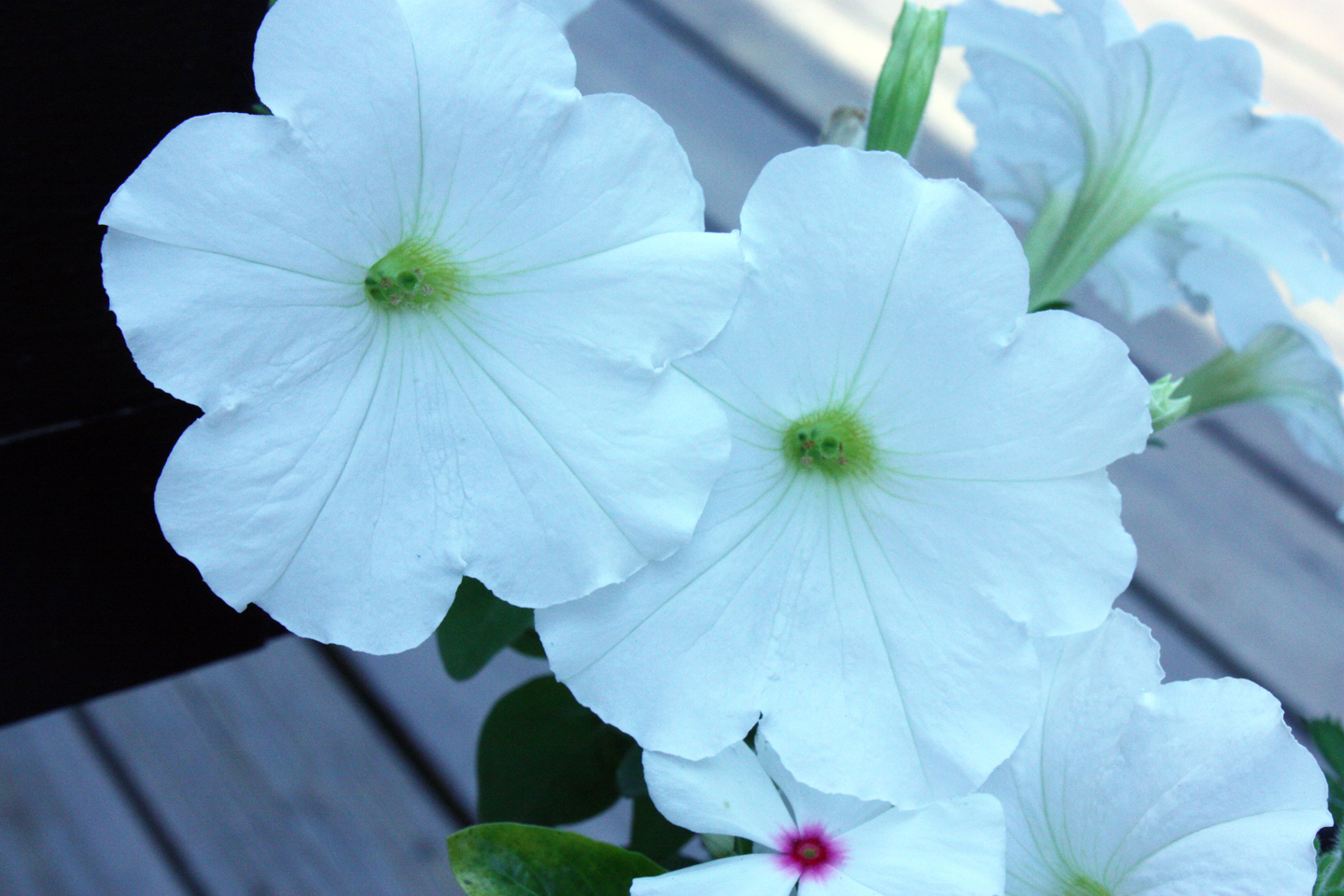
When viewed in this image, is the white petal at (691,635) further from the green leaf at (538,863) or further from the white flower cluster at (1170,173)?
the white flower cluster at (1170,173)

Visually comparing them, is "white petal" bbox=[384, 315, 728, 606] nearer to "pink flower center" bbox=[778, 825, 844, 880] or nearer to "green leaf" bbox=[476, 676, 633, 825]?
"pink flower center" bbox=[778, 825, 844, 880]

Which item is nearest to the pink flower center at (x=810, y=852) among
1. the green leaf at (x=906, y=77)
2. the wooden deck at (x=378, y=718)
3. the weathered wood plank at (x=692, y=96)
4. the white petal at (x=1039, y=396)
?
the white petal at (x=1039, y=396)

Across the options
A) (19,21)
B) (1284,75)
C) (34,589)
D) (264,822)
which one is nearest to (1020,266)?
(19,21)

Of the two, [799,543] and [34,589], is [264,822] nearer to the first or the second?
[34,589]

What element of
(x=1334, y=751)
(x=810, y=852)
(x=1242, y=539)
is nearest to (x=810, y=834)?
(x=810, y=852)

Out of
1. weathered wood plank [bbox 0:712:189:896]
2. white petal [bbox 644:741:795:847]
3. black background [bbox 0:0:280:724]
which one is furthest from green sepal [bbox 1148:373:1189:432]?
weathered wood plank [bbox 0:712:189:896]
